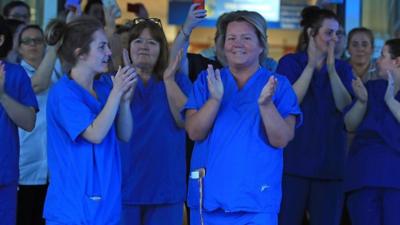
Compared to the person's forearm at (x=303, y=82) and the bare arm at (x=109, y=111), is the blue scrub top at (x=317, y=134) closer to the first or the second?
the person's forearm at (x=303, y=82)

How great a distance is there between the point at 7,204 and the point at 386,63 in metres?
1.99

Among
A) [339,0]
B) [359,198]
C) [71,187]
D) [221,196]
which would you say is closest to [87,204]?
[71,187]

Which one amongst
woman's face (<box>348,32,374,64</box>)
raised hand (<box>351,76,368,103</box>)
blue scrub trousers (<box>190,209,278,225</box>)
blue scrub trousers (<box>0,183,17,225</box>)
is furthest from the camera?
woman's face (<box>348,32,374,64</box>)

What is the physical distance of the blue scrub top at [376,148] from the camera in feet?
12.2

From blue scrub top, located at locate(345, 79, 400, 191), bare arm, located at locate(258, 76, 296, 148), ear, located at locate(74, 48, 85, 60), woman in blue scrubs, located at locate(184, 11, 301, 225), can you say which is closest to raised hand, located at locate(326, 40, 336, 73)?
blue scrub top, located at locate(345, 79, 400, 191)

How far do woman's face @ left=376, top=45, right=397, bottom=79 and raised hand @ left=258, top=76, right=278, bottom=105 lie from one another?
1.26 meters

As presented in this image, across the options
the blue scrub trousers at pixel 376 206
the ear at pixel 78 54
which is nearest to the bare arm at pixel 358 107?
the blue scrub trousers at pixel 376 206

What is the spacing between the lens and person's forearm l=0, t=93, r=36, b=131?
3350 mm

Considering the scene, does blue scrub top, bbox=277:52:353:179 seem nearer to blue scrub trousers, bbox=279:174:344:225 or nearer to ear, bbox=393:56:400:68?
blue scrub trousers, bbox=279:174:344:225

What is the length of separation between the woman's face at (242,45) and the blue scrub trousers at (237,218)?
1.91 ft

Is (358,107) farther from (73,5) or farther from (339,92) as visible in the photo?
(73,5)

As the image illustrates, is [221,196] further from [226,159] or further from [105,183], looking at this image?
[105,183]

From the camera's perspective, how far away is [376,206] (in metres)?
3.75

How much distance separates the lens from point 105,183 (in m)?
2.91
